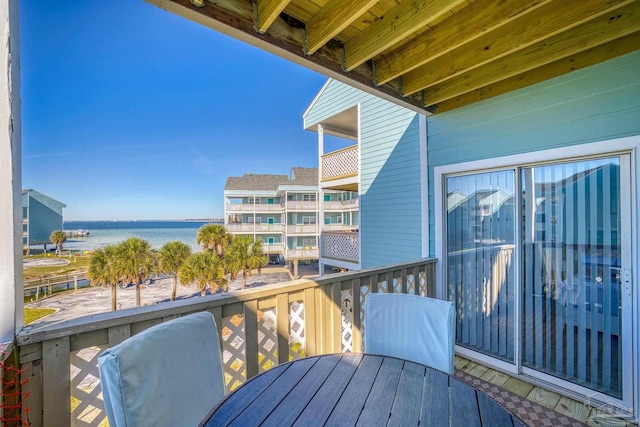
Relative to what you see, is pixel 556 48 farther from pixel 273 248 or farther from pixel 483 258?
pixel 273 248

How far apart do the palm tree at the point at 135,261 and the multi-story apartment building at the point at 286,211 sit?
31.4ft

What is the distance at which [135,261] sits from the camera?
44.7ft

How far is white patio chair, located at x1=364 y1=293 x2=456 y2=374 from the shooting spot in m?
1.58

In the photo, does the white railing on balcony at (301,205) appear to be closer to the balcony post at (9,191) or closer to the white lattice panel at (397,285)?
the white lattice panel at (397,285)

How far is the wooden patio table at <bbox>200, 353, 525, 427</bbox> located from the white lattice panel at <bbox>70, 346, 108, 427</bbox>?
2.31ft

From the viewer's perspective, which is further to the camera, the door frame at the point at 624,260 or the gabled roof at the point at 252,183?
the gabled roof at the point at 252,183

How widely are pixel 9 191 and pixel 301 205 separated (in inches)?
844

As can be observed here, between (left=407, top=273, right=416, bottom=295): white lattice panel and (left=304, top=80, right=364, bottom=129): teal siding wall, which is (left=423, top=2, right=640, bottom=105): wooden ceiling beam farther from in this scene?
(left=304, top=80, right=364, bottom=129): teal siding wall

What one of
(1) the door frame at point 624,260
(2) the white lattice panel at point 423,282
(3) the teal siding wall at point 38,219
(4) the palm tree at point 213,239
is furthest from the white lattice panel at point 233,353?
(4) the palm tree at point 213,239

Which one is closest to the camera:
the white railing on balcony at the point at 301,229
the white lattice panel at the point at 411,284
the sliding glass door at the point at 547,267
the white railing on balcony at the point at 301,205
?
the sliding glass door at the point at 547,267

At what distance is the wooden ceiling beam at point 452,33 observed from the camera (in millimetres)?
1734

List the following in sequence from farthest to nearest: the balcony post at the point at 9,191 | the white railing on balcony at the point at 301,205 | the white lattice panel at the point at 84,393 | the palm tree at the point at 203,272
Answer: the white railing on balcony at the point at 301,205 → the palm tree at the point at 203,272 → the white lattice panel at the point at 84,393 → the balcony post at the point at 9,191

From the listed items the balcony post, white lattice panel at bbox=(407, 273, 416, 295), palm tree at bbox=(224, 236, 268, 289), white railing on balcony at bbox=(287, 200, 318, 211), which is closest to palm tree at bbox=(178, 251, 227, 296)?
palm tree at bbox=(224, 236, 268, 289)

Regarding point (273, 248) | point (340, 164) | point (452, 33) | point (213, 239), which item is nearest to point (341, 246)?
point (340, 164)
